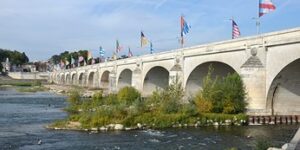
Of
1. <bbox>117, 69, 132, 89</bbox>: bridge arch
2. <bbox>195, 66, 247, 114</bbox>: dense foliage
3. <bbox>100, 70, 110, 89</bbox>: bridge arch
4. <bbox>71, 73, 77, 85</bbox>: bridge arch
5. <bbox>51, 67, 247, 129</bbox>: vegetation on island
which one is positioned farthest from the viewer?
<bbox>71, 73, 77, 85</bbox>: bridge arch

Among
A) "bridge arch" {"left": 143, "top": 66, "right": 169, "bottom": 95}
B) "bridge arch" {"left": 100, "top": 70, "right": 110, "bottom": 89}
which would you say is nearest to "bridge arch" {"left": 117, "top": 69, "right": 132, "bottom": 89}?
"bridge arch" {"left": 143, "top": 66, "right": 169, "bottom": 95}

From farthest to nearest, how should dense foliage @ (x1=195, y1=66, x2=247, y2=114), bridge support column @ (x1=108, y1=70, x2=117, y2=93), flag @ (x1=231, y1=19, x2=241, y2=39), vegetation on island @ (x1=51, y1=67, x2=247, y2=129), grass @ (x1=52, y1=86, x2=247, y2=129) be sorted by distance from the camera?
bridge support column @ (x1=108, y1=70, x2=117, y2=93) < flag @ (x1=231, y1=19, x2=241, y2=39) < dense foliage @ (x1=195, y1=66, x2=247, y2=114) < vegetation on island @ (x1=51, y1=67, x2=247, y2=129) < grass @ (x1=52, y1=86, x2=247, y2=129)

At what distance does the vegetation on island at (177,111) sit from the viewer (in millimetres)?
43562

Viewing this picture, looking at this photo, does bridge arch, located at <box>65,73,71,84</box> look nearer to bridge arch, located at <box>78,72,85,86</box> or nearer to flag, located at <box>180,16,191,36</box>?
bridge arch, located at <box>78,72,85,86</box>

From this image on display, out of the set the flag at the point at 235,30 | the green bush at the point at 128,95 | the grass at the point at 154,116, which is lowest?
the grass at the point at 154,116

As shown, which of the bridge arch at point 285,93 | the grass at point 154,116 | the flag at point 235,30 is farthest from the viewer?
the flag at point 235,30

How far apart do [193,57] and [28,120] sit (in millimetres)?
22302

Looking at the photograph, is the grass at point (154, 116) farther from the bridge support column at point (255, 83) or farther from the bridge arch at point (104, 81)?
the bridge arch at point (104, 81)

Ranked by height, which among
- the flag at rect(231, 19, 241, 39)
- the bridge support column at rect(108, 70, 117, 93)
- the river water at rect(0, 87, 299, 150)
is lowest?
the river water at rect(0, 87, 299, 150)

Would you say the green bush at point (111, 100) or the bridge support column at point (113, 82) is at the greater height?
the bridge support column at point (113, 82)

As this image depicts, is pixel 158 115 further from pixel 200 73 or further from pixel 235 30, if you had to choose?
pixel 200 73

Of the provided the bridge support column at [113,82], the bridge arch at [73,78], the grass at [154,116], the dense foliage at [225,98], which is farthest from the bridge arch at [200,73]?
the bridge arch at [73,78]

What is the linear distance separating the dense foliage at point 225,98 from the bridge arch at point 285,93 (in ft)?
9.13

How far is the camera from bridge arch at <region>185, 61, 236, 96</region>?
197ft
